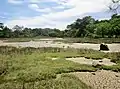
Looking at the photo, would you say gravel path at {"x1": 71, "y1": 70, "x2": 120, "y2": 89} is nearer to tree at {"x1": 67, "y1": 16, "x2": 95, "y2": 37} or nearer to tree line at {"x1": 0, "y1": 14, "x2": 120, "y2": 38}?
tree line at {"x1": 0, "y1": 14, "x2": 120, "y2": 38}

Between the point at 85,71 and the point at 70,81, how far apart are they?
14.6ft

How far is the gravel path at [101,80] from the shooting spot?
1390 centimetres

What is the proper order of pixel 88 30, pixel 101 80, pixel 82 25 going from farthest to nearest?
pixel 82 25, pixel 88 30, pixel 101 80

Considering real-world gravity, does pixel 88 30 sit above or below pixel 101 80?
above

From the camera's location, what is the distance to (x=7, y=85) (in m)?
13.4

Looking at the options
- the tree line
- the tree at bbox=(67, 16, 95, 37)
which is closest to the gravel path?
the tree line

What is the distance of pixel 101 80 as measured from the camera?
15258 mm

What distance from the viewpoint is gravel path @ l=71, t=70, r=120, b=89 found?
13898 mm

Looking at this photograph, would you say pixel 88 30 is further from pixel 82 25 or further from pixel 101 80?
pixel 101 80

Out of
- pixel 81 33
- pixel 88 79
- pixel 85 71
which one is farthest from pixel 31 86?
pixel 81 33

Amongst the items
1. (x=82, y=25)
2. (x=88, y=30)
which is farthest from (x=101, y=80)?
(x=82, y=25)

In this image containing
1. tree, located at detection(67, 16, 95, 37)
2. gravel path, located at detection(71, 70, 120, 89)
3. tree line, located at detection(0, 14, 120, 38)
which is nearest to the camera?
gravel path, located at detection(71, 70, 120, 89)

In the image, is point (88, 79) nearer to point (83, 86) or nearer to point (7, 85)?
point (83, 86)

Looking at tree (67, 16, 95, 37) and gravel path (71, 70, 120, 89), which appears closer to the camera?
gravel path (71, 70, 120, 89)
